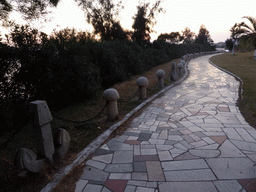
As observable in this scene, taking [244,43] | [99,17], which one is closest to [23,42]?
[99,17]

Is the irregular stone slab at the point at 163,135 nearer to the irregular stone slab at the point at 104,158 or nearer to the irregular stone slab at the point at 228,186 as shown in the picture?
the irregular stone slab at the point at 104,158

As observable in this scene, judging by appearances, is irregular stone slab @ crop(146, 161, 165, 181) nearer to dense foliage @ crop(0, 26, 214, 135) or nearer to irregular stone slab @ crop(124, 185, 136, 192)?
irregular stone slab @ crop(124, 185, 136, 192)

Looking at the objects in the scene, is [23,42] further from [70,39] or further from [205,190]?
[205,190]

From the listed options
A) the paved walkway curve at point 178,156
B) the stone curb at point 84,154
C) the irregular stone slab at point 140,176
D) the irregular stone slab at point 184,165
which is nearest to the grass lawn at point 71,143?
the stone curb at point 84,154

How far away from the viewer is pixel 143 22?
2094 centimetres

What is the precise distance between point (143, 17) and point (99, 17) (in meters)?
5.29

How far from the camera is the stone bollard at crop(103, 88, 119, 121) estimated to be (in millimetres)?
4562

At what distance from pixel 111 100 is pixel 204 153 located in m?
2.54

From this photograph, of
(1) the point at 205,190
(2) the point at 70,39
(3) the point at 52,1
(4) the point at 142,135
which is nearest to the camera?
(1) the point at 205,190

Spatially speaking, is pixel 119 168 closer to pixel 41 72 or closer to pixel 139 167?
pixel 139 167

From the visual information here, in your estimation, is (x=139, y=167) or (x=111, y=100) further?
(x=111, y=100)

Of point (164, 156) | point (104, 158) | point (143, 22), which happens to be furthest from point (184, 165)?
point (143, 22)

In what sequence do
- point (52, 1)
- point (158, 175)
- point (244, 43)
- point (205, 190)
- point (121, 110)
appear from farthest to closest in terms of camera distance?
point (244, 43) < point (52, 1) < point (121, 110) < point (158, 175) < point (205, 190)

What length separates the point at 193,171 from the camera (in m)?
2.76
